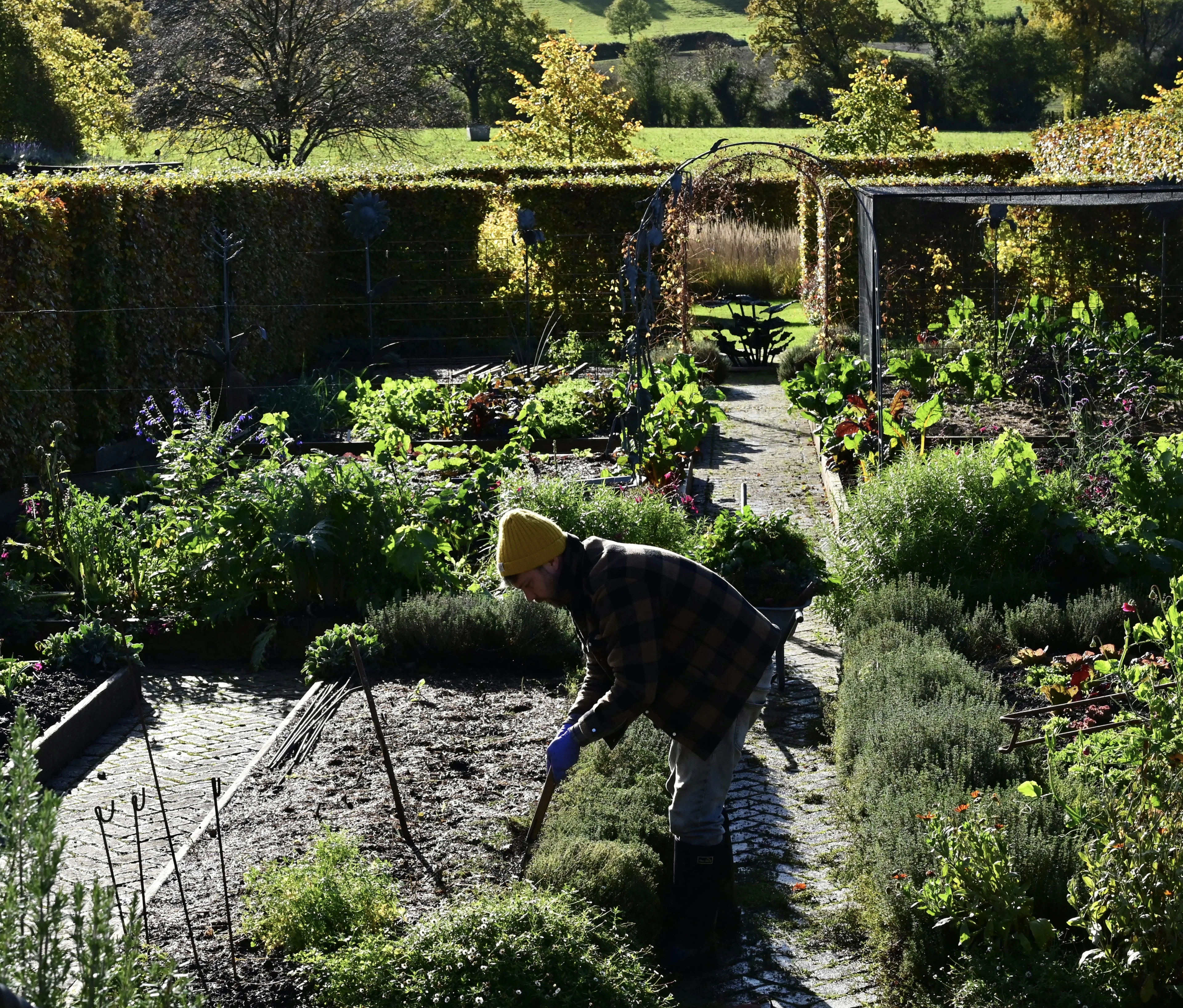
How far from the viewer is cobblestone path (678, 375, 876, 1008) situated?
4141mm

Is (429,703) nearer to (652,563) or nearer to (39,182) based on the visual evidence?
(652,563)

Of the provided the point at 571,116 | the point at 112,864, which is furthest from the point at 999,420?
the point at 571,116

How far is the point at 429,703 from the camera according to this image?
244 inches

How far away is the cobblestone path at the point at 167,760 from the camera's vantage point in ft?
17.0

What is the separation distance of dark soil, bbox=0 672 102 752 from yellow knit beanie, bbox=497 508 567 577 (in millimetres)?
3175

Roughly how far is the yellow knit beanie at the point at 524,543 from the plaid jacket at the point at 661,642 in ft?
0.39

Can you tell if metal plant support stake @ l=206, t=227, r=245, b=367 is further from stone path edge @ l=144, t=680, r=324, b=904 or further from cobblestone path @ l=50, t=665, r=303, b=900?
stone path edge @ l=144, t=680, r=324, b=904

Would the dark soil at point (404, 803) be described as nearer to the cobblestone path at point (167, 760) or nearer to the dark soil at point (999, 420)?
the cobblestone path at point (167, 760)

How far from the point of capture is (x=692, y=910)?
14.0 feet

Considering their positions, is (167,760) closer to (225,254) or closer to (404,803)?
(404,803)

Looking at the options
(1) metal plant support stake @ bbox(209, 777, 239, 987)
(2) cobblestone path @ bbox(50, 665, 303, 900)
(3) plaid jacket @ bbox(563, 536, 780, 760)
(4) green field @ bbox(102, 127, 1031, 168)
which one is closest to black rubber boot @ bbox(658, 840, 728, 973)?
(3) plaid jacket @ bbox(563, 536, 780, 760)

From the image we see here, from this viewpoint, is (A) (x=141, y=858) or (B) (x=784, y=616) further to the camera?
(B) (x=784, y=616)

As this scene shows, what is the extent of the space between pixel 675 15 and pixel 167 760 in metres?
78.2

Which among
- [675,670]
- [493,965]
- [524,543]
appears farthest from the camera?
[675,670]
